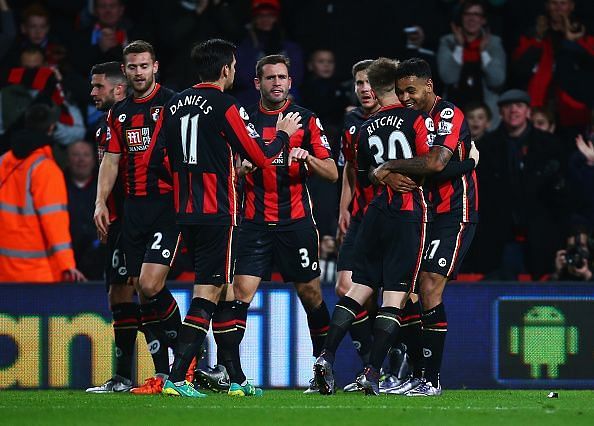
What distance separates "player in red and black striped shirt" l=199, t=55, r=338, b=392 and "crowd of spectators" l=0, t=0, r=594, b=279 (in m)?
2.72

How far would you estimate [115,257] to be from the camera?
32.9 ft

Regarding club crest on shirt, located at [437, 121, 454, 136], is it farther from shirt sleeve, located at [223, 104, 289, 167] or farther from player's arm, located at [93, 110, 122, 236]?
player's arm, located at [93, 110, 122, 236]

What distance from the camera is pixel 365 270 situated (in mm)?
9484

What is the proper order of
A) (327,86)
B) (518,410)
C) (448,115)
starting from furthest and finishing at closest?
(327,86), (448,115), (518,410)

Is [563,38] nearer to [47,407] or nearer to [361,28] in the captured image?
[361,28]

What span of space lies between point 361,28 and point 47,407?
745 cm

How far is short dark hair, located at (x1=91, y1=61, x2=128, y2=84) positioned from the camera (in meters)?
10.3

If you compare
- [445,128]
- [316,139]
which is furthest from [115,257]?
[445,128]

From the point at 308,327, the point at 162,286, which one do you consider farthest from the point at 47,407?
the point at 308,327

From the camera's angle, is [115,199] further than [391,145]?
Yes

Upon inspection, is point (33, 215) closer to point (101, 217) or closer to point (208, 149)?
point (101, 217)

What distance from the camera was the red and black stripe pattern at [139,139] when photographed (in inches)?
385

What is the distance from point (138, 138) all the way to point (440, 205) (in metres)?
2.14

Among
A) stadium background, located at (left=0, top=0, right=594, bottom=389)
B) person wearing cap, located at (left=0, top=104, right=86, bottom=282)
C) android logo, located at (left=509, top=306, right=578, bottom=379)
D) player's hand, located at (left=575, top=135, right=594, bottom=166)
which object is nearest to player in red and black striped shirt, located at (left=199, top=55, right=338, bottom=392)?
stadium background, located at (left=0, top=0, right=594, bottom=389)
